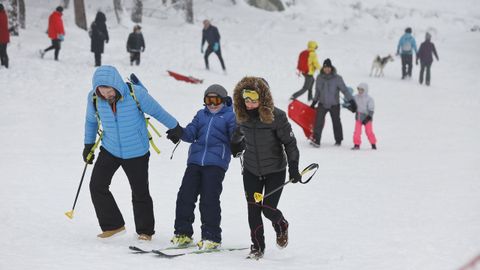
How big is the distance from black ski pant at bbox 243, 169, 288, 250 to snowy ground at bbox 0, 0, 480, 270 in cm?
27

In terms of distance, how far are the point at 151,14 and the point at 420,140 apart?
21.6 meters

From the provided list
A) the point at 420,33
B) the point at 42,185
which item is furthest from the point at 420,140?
the point at 420,33

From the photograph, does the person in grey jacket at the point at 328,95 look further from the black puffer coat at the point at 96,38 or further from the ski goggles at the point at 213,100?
the black puffer coat at the point at 96,38

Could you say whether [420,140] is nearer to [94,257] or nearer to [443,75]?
[94,257]

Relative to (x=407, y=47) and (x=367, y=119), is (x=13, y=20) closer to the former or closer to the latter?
(x=407, y=47)

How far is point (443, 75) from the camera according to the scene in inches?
963

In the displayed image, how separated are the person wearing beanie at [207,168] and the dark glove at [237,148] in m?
0.18

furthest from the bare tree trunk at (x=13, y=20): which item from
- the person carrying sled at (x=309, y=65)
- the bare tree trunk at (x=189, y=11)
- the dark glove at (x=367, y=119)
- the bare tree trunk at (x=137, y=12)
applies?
the dark glove at (x=367, y=119)

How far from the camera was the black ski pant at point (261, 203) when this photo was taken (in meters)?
5.72

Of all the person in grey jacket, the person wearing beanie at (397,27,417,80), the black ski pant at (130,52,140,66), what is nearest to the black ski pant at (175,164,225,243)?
the person in grey jacket

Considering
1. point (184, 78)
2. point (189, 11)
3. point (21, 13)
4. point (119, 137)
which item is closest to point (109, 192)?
point (119, 137)

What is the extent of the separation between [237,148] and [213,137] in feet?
0.90

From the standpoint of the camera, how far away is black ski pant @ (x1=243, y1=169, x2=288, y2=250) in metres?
5.72

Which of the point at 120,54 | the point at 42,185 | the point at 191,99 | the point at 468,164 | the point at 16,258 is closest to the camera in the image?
the point at 16,258
